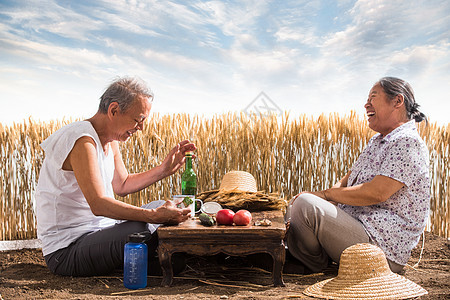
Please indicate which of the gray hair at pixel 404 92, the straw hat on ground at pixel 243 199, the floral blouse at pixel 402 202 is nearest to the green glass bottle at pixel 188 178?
the straw hat on ground at pixel 243 199

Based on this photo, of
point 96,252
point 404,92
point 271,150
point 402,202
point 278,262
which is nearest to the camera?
point 278,262

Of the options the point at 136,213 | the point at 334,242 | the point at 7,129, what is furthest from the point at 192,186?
the point at 7,129

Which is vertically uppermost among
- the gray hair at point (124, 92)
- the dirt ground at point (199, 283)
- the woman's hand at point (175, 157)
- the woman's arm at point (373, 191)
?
the gray hair at point (124, 92)

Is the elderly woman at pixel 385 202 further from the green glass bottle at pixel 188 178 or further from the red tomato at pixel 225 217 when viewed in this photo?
the green glass bottle at pixel 188 178

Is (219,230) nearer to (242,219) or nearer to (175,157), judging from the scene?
(242,219)

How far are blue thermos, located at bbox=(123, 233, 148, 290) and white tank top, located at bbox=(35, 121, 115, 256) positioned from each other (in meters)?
0.50

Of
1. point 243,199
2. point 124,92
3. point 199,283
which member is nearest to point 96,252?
point 199,283

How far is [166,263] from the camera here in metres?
2.88

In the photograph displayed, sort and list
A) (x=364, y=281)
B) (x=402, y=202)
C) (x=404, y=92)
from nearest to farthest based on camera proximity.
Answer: (x=364, y=281), (x=402, y=202), (x=404, y=92)

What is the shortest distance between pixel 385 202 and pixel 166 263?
169cm

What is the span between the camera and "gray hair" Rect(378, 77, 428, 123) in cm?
324

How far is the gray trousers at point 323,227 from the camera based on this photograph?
303cm

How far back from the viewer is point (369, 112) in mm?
3350

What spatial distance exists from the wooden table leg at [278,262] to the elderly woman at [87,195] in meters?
0.66
